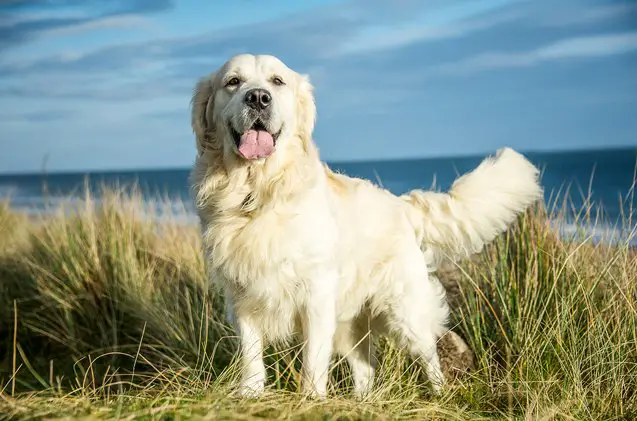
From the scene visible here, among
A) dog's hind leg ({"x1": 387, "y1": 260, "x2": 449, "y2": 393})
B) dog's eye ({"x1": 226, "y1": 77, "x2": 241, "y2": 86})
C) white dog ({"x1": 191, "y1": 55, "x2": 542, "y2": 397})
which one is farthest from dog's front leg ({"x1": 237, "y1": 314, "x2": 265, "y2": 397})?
dog's eye ({"x1": 226, "y1": 77, "x2": 241, "y2": 86})

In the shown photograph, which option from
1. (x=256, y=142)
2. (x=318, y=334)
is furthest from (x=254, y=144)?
(x=318, y=334)

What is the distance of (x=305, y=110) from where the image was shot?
3.78 metres

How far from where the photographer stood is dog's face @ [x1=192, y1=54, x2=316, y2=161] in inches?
135

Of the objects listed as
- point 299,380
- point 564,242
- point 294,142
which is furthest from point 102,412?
point 564,242

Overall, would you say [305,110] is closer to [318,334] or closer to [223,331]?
[318,334]

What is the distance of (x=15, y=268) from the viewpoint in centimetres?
666

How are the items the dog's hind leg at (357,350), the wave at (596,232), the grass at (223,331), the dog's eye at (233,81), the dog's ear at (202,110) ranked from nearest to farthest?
the grass at (223,331) < the dog's eye at (233,81) < the dog's ear at (202,110) < the dog's hind leg at (357,350) < the wave at (596,232)

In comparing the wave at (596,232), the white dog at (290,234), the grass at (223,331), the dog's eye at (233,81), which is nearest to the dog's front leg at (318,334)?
the white dog at (290,234)

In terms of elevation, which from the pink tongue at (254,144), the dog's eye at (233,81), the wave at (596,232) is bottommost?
the wave at (596,232)

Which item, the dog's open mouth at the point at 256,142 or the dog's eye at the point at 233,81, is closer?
the dog's open mouth at the point at 256,142

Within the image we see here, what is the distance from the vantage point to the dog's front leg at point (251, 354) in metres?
3.48

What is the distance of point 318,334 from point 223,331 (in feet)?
5.04

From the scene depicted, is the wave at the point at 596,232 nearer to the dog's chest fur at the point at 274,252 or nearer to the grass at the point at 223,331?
the grass at the point at 223,331

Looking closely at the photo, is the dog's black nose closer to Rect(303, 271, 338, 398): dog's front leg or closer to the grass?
Rect(303, 271, 338, 398): dog's front leg
